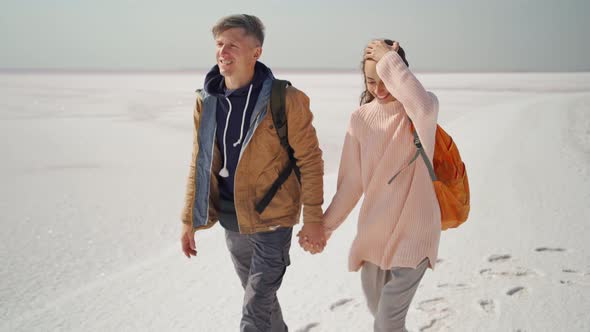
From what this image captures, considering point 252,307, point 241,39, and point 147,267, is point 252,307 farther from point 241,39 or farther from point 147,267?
point 147,267

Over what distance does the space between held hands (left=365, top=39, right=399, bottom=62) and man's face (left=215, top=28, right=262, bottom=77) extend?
0.48 metres

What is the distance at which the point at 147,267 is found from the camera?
14.0 feet

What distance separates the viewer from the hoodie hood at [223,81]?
212 cm

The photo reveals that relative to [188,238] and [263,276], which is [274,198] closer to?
[263,276]

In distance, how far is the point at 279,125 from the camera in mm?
2064

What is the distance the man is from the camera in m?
2.08

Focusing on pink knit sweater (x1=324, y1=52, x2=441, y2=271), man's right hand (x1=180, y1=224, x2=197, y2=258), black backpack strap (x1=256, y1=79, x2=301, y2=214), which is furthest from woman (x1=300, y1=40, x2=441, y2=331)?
man's right hand (x1=180, y1=224, x2=197, y2=258)

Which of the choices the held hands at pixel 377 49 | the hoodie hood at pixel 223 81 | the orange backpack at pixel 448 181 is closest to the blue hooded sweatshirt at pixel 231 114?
the hoodie hood at pixel 223 81

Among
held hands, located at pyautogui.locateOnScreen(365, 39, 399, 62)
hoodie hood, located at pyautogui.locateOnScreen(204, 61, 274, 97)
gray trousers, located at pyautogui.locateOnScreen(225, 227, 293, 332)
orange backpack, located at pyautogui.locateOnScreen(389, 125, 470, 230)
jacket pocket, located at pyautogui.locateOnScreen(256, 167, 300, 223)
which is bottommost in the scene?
gray trousers, located at pyautogui.locateOnScreen(225, 227, 293, 332)

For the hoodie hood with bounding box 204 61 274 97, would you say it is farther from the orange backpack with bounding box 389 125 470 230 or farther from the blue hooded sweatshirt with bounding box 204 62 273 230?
the orange backpack with bounding box 389 125 470 230

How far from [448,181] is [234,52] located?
101 cm

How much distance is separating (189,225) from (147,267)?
2.21m

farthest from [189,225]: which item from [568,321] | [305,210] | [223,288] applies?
[568,321]

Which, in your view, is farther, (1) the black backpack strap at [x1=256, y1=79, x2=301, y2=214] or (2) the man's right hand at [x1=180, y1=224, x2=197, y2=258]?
(2) the man's right hand at [x1=180, y1=224, x2=197, y2=258]
